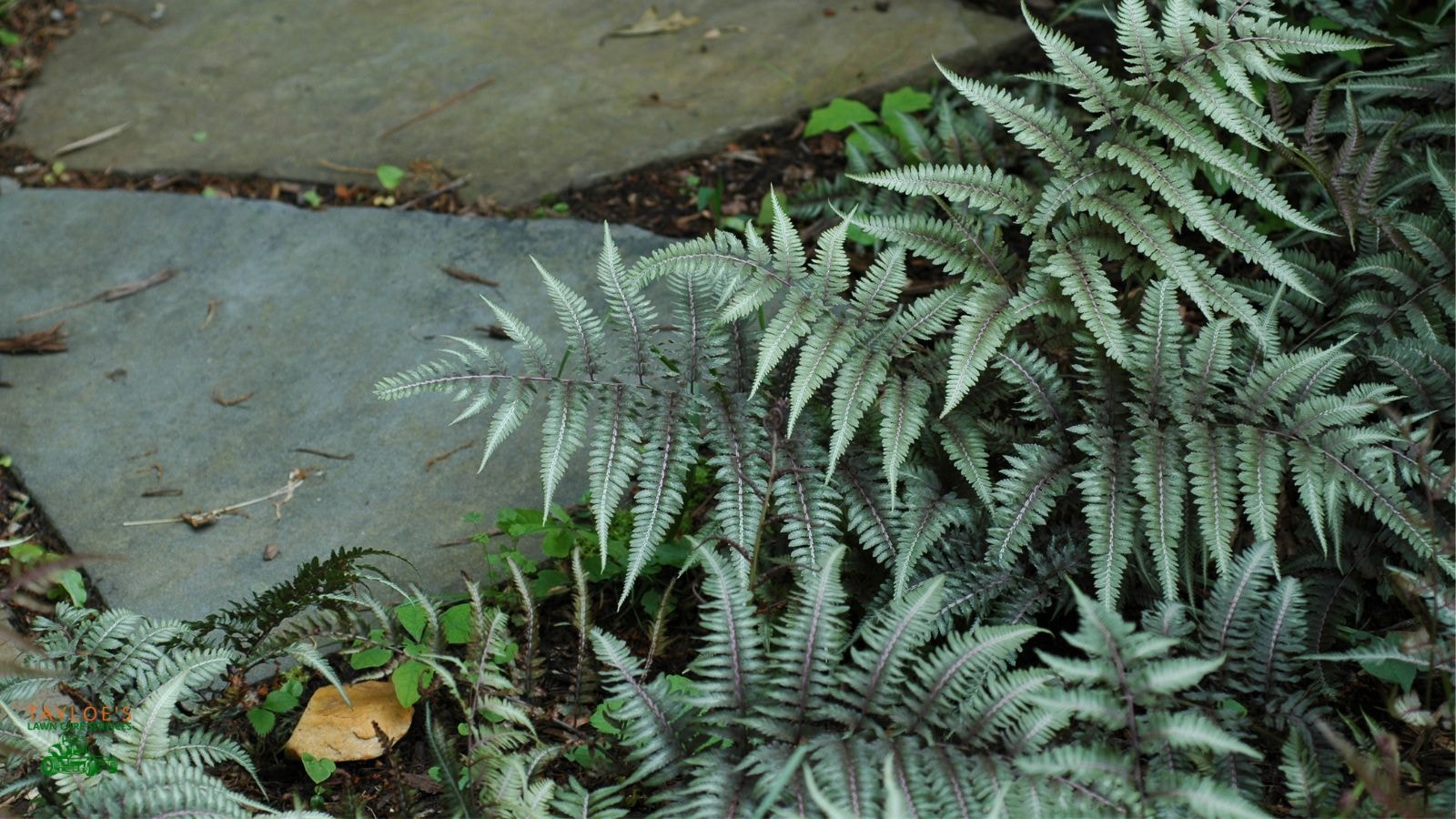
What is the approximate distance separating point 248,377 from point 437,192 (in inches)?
39.9

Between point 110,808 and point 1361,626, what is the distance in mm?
2517

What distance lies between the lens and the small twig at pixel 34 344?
145 inches

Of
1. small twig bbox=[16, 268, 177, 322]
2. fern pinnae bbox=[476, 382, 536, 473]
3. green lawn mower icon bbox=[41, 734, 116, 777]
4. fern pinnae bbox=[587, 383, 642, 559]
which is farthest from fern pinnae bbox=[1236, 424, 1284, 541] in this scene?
small twig bbox=[16, 268, 177, 322]

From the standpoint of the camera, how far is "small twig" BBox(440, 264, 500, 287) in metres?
3.79

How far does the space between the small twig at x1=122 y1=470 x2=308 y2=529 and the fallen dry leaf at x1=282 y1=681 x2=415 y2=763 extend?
2.36ft

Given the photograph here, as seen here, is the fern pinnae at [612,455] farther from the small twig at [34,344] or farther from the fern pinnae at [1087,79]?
the small twig at [34,344]

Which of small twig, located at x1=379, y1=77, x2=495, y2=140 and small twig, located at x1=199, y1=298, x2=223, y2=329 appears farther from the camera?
small twig, located at x1=379, y1=77, x2=495, y2=140

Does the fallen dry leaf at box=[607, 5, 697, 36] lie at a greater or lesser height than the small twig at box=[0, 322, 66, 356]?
greater

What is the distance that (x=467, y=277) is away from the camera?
12.5 ft

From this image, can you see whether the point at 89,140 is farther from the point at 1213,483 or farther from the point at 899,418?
the point at 1213,483

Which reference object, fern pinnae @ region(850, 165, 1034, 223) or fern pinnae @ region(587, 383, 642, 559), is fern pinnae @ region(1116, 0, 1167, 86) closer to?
fern pinnae @ region(850, 165, 1034, 223)

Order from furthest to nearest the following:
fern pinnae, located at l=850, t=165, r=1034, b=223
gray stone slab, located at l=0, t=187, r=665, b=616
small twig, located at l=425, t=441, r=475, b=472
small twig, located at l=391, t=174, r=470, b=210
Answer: small twig, located at l=391, t=174, r=470, b=210 < small twig, located at l=425, t=441, r=475, b=472 < gray stone slab, located at l=0, t=187, r=665, b=616 < fern pinnae, located at l=850, t=165, r=1034, b=223

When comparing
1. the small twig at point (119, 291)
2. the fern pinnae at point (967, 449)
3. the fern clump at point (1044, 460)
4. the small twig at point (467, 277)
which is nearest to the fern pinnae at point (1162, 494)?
the fern clump at point (1044, 460)

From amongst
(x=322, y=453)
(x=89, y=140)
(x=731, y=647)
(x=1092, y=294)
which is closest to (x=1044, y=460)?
(x=1092, y=294)
